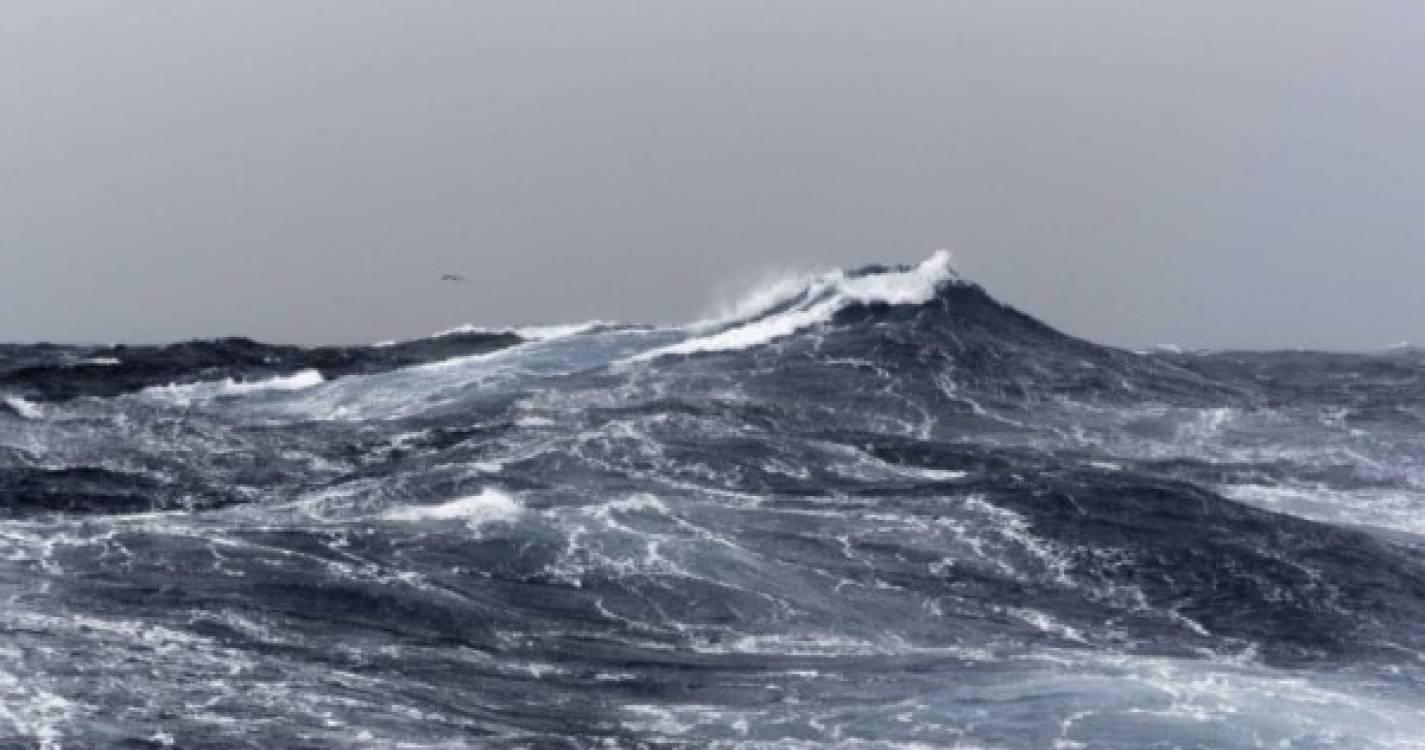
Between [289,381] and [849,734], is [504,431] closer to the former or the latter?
[289,381]

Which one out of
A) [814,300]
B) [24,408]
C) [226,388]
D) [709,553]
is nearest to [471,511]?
[709,553]

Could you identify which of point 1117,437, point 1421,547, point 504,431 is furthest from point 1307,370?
point 504,431

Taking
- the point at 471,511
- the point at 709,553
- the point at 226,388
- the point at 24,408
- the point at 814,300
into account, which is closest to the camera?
the point at 709,553

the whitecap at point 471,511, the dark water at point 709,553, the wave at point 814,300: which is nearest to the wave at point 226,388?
the dark water at point 709,553

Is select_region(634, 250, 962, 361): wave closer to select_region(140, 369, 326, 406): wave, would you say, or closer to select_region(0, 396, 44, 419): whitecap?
select_region(140, 369, 326, 406): wave

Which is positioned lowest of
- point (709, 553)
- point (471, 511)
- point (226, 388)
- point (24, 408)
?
point (709, 553)

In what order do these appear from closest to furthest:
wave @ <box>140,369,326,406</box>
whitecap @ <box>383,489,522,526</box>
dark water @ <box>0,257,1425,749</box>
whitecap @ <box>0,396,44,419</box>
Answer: dark water @ <box>0,257,1425,749</box> < whitecap @ <box>383,489,522,526</box> < whitecap @ <box>0,396,44,419</box> < wave @ <box>140,369,326,406</box>

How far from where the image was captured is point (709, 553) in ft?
334

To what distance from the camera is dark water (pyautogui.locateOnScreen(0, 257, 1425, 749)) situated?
7775 cm

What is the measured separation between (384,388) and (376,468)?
116ft

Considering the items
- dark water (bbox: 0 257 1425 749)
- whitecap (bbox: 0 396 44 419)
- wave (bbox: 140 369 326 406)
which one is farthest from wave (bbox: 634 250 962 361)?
whitecap (bbox: 0 396 44 419)

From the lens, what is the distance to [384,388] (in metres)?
154

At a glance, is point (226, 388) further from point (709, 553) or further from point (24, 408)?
point (709, 553)

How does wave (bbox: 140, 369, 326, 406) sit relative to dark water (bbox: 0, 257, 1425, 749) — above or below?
above
